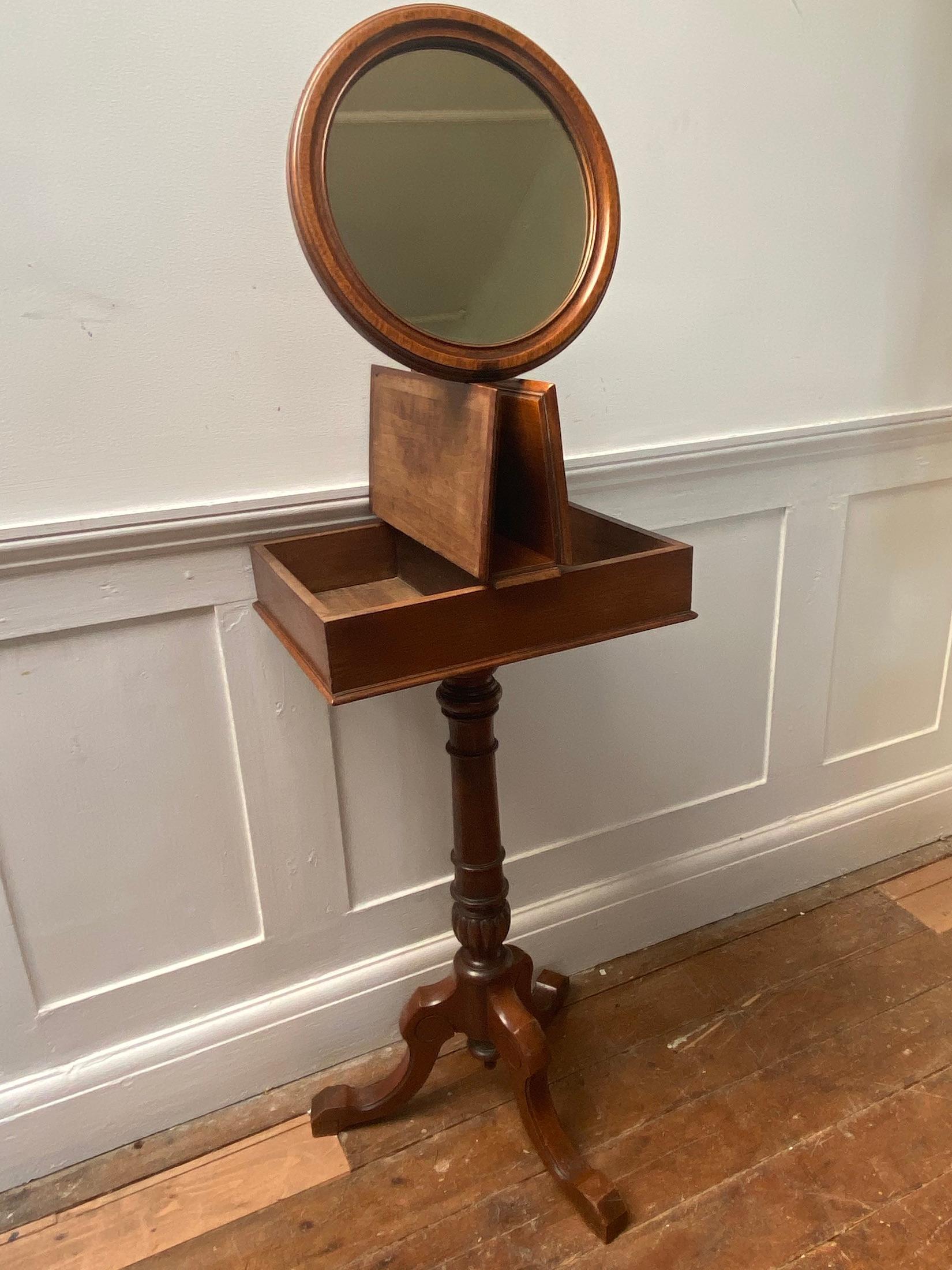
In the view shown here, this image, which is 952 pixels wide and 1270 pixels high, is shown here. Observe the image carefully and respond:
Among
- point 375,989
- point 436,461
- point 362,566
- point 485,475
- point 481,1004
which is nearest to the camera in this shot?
point 485,475

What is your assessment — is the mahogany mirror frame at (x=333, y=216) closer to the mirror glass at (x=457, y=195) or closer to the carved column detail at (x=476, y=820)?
the mirror glass at (x=457, y=195)

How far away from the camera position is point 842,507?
63.9 inches

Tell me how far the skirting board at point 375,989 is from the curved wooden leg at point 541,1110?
249 mm

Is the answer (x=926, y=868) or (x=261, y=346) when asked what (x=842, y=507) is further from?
(x=261, y=346)

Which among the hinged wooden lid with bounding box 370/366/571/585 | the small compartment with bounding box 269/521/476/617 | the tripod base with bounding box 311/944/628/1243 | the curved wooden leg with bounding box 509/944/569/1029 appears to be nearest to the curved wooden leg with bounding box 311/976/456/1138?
the tripod base with bounding box 311/944/628/1243

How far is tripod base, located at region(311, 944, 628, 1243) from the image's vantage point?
3.99ft

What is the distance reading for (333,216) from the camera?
0.87 m

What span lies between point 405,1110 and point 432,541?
93 cm

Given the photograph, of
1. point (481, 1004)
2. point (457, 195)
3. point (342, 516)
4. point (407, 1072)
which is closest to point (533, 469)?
point (457, 195)

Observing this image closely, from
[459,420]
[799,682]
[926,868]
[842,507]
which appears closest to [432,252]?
[459,420]

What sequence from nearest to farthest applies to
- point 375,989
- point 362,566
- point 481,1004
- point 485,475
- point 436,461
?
point 485,475, point 436,461, point 362,566, point 481,1004, point 375,989

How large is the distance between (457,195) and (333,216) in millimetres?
146

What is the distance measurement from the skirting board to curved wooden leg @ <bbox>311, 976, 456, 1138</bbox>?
123mm

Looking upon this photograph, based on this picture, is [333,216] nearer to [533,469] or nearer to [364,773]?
[533,469]
